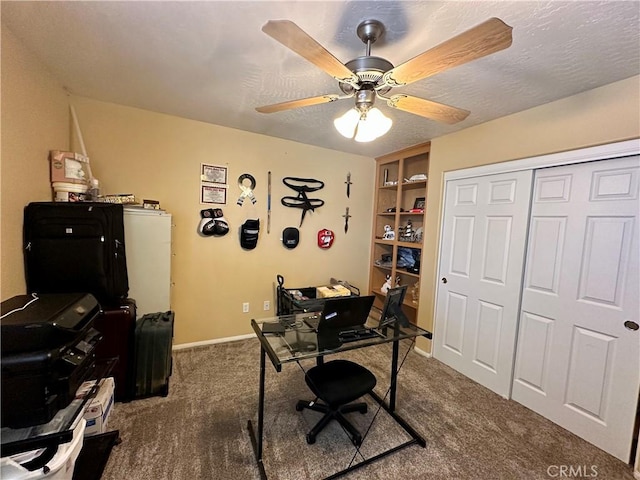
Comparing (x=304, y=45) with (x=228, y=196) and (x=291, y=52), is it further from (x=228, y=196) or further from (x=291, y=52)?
(x=228, y=196)

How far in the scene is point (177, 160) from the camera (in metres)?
2.86

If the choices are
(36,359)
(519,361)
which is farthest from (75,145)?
(519,361)

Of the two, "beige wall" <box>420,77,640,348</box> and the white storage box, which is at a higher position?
"beige wall" <box>420,77,640,348</box>

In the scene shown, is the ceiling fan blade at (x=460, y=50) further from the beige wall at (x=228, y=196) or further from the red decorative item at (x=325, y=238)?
the red decorative item at (x=325, y=238)

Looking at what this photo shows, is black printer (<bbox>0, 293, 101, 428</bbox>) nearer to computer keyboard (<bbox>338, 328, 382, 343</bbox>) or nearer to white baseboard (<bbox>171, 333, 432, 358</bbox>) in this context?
computer keyboard (<bbox>338, 328, 382, 343</bbox>)

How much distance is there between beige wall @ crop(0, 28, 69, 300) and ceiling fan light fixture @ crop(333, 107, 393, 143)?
192cm

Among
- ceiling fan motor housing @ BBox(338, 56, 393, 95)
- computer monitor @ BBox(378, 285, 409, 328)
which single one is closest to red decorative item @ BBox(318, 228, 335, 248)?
computer monitor @ BBox(378, 285, 409, 328)

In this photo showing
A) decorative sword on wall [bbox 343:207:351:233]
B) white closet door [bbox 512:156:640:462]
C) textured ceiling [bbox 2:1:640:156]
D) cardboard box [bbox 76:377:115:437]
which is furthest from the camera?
decorative sword on wall [bbox 343:207:351:233]

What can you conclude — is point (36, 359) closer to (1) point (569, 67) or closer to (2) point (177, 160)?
(2) point (177, 160)

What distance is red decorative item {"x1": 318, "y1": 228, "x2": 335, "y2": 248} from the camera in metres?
3.75

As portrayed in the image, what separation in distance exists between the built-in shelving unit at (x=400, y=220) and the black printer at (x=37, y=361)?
10.5 ft

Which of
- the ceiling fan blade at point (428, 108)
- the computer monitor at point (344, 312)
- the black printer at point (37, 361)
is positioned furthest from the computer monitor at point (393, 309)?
the black printer at point (37, 361)

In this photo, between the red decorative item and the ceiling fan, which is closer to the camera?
the ceiling fan

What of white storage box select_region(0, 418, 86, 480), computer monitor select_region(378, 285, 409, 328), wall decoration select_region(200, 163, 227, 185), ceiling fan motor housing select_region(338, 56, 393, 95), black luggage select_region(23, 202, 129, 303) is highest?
ceiling fan motor housing select_region(338, 56, 393, 95)
